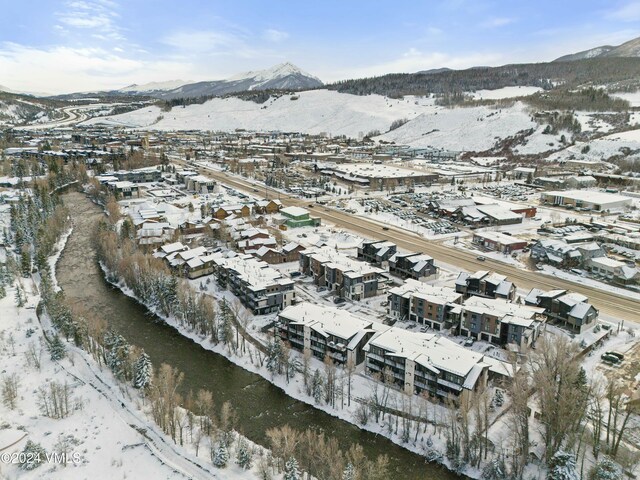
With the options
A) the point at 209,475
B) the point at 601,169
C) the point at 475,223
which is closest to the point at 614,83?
the point at 601,169

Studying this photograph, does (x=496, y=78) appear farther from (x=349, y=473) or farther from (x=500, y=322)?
(x=349, y=473)

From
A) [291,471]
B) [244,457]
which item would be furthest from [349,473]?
[244,457]

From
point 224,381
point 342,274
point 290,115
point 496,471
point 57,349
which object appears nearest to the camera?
point 496,471

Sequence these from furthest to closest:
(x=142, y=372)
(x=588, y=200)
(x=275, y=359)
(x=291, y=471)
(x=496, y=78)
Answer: (x=496, y=78)
(x=588, y=200)
(x=275, y=359)
(x=142, y=372)
(x=291, y=471)

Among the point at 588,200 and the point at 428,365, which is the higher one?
the point at 588,200

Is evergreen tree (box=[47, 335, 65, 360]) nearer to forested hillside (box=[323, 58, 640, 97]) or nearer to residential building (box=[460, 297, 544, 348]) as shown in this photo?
residential building (box=[460, 297, 544, 348])

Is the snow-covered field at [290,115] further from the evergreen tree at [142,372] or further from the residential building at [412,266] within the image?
the evergreen tree at [142,372]
